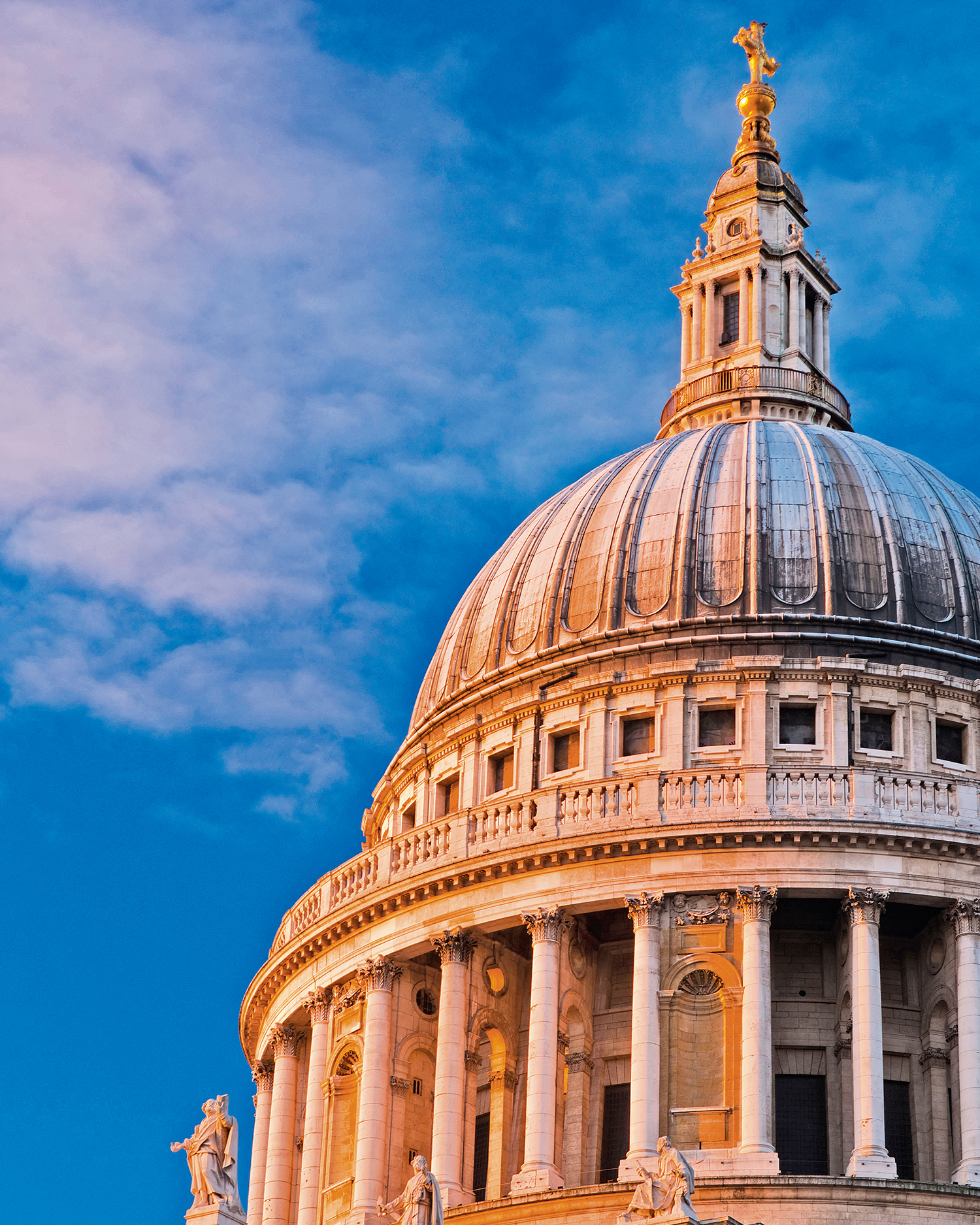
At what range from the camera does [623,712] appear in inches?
2459

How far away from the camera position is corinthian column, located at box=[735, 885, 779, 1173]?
53.4m

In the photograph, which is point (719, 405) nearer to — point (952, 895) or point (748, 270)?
point (748, 270)

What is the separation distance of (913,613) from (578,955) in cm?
1266

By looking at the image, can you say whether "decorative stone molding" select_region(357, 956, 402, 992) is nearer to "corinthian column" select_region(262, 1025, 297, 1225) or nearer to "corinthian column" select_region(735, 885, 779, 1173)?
"corinthian column" select_region(262, 1025, 297, 1225)

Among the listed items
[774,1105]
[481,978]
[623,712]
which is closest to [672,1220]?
[774,1105]

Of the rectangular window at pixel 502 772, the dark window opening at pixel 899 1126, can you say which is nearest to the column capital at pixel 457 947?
the rectangular window at pixel 502 772

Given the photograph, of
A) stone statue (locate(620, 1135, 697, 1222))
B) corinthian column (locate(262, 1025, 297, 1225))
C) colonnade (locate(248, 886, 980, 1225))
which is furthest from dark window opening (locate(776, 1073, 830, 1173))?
corinthian column (locate(262, 1025, 297, 1225))

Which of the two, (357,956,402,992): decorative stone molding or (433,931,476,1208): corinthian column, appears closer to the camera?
(433,931,476,1208): corinthian column

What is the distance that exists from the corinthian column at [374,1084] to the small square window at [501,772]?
241 inches

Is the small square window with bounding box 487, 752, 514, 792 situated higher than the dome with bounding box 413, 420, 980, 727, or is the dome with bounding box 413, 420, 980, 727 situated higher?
the dome with bounding box 413, 420, 980, 727

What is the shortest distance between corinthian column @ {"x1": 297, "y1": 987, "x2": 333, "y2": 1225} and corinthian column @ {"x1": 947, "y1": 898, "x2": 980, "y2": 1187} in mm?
16122

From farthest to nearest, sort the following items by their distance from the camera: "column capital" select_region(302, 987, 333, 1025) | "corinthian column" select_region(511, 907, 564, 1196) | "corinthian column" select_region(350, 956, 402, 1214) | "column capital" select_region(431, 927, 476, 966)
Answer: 1. "column capital" select_region(302, 987, 333, 1025)
2. "column capital" select_region(431, 927, 476, 966)
3. "corinthian column" select_region(350, 956, 402, 1214)
4. "corinthian column" select_region(511, 907, 564, 1196)

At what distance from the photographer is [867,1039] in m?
54.6

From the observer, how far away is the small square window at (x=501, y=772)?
64.4 m
